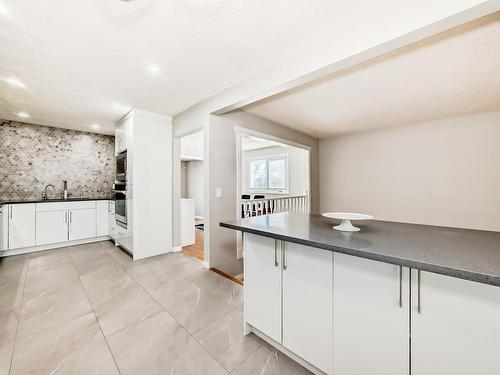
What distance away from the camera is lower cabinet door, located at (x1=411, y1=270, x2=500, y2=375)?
85 cm

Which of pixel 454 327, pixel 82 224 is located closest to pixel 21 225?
pixel 82 224

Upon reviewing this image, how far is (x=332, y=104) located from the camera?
3.22 meters

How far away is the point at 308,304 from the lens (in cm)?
139

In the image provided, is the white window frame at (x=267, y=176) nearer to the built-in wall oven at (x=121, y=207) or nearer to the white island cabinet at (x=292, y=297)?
the built-in wall oven at (x=121, y=207)

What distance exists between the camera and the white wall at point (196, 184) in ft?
28.7

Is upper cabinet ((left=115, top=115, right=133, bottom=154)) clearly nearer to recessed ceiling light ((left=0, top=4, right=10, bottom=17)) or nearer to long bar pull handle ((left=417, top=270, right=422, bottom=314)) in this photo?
recessed ceiling light ((left=0, top=4, right=10, bottom=17))

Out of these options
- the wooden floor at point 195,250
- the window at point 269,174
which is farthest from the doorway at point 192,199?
the window at point 269,174

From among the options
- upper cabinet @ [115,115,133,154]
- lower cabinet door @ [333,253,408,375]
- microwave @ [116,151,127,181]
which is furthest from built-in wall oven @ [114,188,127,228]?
lower cabinet door @ [333,253,408,375]

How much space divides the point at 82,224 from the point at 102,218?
344mm

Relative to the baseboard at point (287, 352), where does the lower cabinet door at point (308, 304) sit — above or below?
above

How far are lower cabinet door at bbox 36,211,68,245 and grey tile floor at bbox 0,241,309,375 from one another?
76 cm

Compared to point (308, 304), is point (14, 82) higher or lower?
higher

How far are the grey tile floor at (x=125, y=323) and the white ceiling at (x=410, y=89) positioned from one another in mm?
2740

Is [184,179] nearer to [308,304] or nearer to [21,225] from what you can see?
[21,225]
